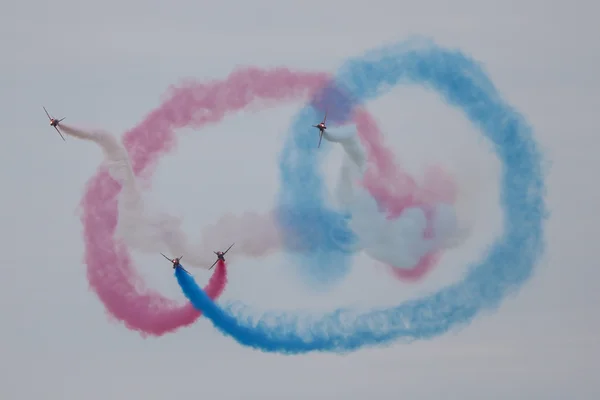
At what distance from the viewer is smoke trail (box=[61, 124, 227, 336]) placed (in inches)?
2362

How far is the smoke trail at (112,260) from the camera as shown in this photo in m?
60.0

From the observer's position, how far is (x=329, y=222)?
59.4 meters

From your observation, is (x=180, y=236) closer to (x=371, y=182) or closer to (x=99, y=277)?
(x=99, y=277)

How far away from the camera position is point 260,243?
59656 mm

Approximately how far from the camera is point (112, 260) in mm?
60062

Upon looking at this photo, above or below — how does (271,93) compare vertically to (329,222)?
above

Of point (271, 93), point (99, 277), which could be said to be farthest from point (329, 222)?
point (99, 277)

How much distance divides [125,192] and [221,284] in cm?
519

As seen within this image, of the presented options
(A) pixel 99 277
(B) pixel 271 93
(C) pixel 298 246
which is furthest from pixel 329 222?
(A) pixel 99 277

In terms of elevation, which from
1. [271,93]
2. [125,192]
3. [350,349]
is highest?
[271,93]

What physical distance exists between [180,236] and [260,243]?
3171 mm

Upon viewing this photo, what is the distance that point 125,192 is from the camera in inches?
2365

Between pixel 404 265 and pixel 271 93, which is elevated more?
pixel 271 93

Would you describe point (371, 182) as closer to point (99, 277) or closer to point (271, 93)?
point (271, 93)
